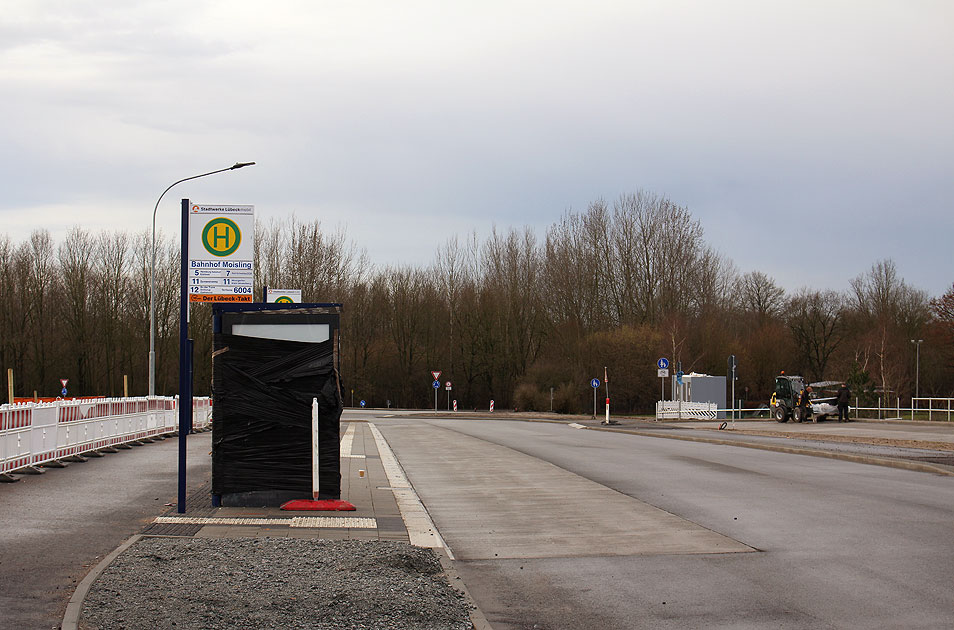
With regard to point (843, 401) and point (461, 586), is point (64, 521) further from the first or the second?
point (843, 401)

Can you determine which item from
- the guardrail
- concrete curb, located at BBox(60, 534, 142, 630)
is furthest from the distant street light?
concrete curb, located at BBox(60, 534, 142, 630)

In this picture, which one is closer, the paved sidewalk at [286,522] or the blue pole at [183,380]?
the paved sidewalk at [286,522]

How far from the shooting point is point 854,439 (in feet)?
84.9

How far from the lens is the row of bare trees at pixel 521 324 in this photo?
68625 millimetres

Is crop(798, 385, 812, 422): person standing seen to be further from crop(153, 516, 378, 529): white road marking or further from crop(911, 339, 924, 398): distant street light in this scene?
crop(153, 516, 378, 529): white road marking

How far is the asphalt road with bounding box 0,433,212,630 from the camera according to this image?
21.2ft

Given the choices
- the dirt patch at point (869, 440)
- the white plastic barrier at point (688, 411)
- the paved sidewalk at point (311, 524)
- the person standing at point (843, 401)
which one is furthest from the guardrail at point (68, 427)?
the white plastic barrier at point (688, 411)

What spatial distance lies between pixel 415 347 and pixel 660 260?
79.8 feet

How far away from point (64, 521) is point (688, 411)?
1749 inches

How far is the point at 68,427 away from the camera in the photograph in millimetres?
17906

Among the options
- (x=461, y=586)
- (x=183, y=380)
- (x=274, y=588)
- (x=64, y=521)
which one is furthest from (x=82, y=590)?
(x=183, y=380)

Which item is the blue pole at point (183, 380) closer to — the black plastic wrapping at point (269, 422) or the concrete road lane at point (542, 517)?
the black plastic wrapping at point (269, 422)

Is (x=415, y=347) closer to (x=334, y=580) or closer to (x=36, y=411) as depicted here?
(x=36, y=411)

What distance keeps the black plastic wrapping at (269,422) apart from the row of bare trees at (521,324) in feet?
178
